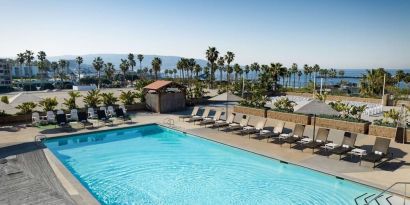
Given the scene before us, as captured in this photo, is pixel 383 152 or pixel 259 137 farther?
pixel 259 137

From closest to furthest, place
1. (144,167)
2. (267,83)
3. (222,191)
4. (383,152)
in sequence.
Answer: (222,191) → (383,152) → (144,167) → (267,83)

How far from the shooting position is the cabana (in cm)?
2392

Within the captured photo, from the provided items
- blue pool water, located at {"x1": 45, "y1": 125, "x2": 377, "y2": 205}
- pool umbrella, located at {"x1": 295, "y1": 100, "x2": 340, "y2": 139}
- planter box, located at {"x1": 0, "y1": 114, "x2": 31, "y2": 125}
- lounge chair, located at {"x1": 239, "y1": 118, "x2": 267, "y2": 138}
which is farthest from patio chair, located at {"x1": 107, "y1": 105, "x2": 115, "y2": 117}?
pool umbrella, located at {"x1": 295, "y1": 100, "x2": 340, "y2": 139}

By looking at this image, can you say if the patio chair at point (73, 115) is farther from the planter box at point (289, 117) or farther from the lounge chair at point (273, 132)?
the planter box at point (289, 117)

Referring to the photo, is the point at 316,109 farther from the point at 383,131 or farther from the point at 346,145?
the point at 383,131

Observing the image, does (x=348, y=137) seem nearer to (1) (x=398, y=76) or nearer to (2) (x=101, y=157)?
(2) (x=101, y=157)

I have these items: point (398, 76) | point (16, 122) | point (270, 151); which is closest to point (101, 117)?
point (16, 122)

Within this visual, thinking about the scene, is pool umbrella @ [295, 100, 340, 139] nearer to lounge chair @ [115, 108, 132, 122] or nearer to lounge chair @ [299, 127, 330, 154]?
lounge chair @ [299, 127, 330, 154]

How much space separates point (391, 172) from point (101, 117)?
1628cm

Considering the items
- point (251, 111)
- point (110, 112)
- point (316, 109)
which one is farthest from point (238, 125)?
point (110, 112)

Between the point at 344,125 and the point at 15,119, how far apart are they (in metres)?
19.9

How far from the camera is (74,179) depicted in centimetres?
1005

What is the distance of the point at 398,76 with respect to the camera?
155 feet

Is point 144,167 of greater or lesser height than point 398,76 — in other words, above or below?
below
